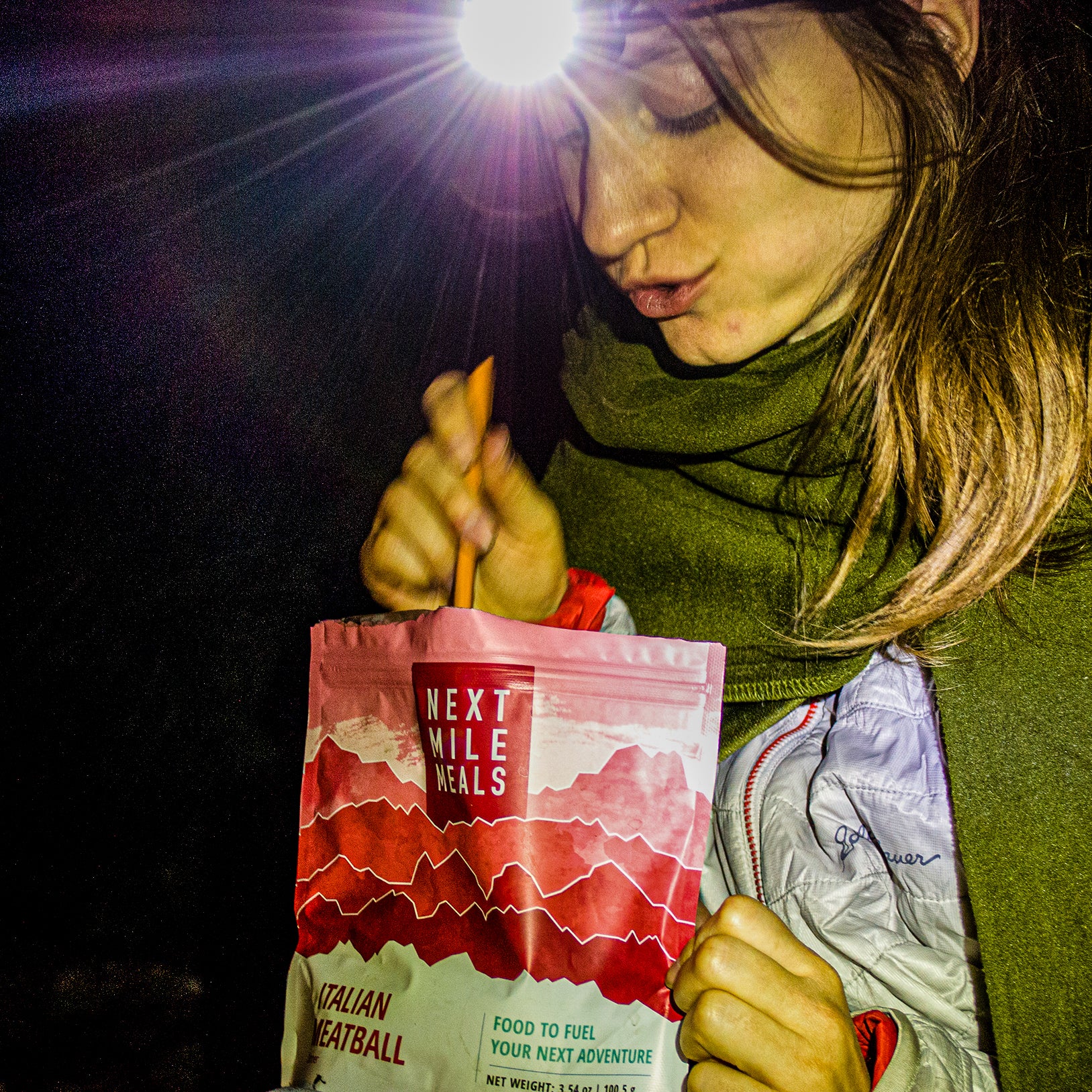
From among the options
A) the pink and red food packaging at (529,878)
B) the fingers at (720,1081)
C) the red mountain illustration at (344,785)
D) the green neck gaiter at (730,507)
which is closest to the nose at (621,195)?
the green neck gaiter at (730,507)

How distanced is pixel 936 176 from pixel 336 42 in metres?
0.63

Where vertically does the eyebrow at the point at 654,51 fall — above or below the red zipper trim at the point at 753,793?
above

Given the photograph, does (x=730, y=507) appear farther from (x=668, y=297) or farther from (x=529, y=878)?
(x=529, y=878)

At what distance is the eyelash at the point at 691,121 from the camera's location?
1.75 feet

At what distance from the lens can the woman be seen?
0.51 meters

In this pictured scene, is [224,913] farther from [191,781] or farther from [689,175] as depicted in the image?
[689,175]

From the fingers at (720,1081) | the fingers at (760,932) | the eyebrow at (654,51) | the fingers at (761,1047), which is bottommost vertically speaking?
the fingers at (720,1081)

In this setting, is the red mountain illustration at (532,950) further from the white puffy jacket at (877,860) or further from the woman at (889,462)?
the white puffy jacket at (877,860)

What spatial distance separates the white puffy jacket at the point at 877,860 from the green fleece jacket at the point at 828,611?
32 mm

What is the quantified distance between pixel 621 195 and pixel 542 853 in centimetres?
46

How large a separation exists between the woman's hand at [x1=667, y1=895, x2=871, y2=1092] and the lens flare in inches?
22.9

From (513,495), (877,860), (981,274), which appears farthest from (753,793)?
(981,274)

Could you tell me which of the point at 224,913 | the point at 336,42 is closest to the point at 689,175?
the point at 336,42

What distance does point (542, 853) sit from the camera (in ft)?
1.54
